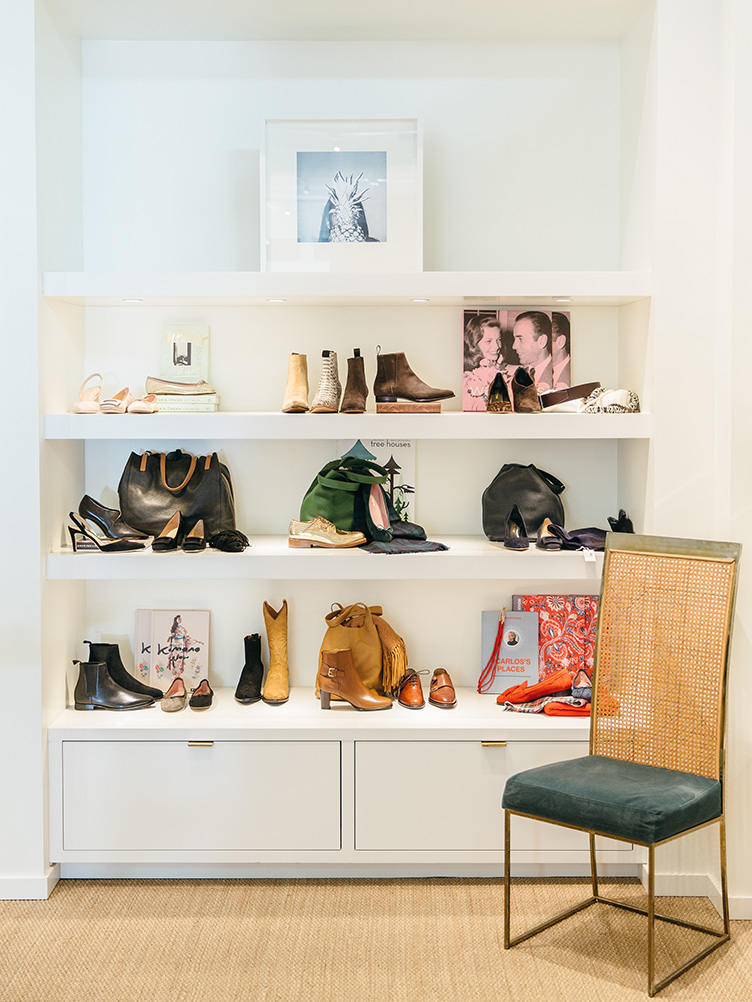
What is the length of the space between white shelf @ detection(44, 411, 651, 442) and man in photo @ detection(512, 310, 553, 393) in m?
0.31

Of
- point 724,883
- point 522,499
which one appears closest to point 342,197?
point 522,499

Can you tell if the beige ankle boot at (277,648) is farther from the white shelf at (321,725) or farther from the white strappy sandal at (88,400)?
the white strappy sandal at (88,400)

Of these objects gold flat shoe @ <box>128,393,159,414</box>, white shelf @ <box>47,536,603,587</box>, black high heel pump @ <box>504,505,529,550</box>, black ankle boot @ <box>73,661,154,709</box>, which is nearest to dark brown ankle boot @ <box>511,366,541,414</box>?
black high heel pump @ <box>504,505,529,550</box>

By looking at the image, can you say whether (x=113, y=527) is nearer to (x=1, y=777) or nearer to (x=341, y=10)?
(x=1, y=777)

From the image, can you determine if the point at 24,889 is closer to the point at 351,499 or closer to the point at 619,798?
the point at 351,499

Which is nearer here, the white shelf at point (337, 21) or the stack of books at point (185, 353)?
the white shelf at point (337, 21)

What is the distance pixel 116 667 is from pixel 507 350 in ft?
5.56

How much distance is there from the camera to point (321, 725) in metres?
2.78

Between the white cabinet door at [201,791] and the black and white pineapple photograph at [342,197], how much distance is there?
1.65 meters

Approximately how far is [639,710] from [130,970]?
1.56 metres

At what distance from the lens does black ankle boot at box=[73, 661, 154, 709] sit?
9.58ft

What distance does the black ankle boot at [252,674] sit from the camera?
297cm

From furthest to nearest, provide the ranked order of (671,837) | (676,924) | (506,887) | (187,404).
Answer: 1. (187,404)
2. (676,924)
3. (506,887)
4. (671,837)

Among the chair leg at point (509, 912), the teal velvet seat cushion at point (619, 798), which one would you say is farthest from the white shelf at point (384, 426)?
the chair leg at point (509, 912)
